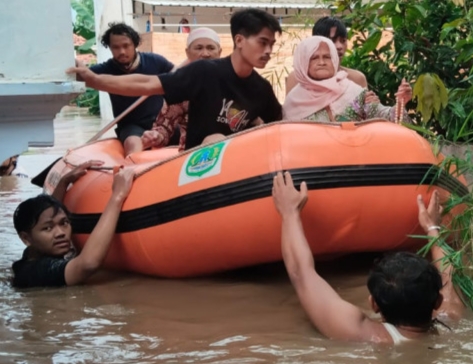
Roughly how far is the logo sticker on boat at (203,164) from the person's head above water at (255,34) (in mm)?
547

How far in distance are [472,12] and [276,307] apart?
6.69 feet

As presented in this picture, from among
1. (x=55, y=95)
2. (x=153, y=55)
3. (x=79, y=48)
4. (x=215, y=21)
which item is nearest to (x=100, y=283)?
(x=55, y=95)

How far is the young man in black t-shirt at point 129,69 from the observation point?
594cm

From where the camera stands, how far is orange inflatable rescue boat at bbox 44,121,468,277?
377 cm

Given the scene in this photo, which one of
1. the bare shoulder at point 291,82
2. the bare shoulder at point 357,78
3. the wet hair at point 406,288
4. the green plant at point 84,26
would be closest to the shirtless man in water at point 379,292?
the wet hair at point 406,288

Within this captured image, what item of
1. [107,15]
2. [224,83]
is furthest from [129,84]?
[107,15]

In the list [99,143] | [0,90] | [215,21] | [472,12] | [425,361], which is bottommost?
[425,361]

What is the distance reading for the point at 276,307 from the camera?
12.3ft

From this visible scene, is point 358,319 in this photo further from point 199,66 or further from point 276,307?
point 199,66

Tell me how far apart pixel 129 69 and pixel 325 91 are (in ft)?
6.36

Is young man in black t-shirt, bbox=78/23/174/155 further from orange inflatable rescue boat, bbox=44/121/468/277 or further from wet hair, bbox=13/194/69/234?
orange inflatable rescue boat, bbox=44/121/468/277

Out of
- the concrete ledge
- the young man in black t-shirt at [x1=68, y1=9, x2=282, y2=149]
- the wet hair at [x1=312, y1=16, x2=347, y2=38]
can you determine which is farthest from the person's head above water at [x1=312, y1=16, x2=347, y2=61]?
the concrete ledge

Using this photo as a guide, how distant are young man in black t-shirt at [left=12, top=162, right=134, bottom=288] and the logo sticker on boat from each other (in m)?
0.37

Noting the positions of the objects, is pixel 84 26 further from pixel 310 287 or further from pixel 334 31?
pixel 310 287
